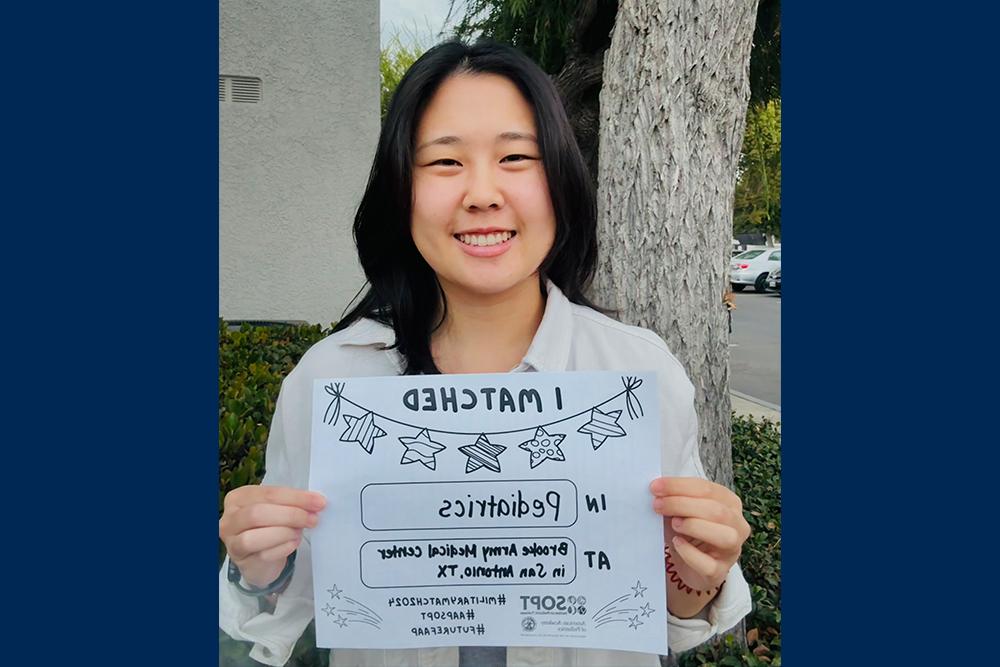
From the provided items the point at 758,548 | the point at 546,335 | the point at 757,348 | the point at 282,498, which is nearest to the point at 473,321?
the point at 546,335

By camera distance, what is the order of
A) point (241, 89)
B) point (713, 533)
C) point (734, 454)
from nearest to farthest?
point (713, 533) < point (241, 89) < point (734, 454)

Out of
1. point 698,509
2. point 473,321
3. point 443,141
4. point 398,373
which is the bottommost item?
point 698,509

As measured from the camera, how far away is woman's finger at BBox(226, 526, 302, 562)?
1.67 metres

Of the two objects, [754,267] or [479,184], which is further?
[754,267]

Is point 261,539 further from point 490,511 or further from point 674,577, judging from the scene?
point 674,577

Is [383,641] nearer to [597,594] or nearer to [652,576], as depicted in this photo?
[597,594]

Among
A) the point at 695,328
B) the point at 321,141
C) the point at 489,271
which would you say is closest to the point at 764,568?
the point at 695,328

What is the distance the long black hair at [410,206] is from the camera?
177 cm

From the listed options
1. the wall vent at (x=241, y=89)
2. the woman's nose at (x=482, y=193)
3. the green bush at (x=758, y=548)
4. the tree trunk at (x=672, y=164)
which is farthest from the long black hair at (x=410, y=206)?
the green bush at (x=758, y=548)

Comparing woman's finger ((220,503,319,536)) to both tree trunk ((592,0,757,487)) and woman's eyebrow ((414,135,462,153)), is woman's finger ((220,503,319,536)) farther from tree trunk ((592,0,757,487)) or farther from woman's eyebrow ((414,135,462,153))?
tree trunk ((592,0,757,487))

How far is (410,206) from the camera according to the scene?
1.79m

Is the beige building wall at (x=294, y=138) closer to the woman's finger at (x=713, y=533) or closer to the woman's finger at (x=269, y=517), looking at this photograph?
the woman's finger at (x=269, y=517)

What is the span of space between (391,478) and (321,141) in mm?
919

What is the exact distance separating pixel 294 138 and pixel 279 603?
3.85ft
